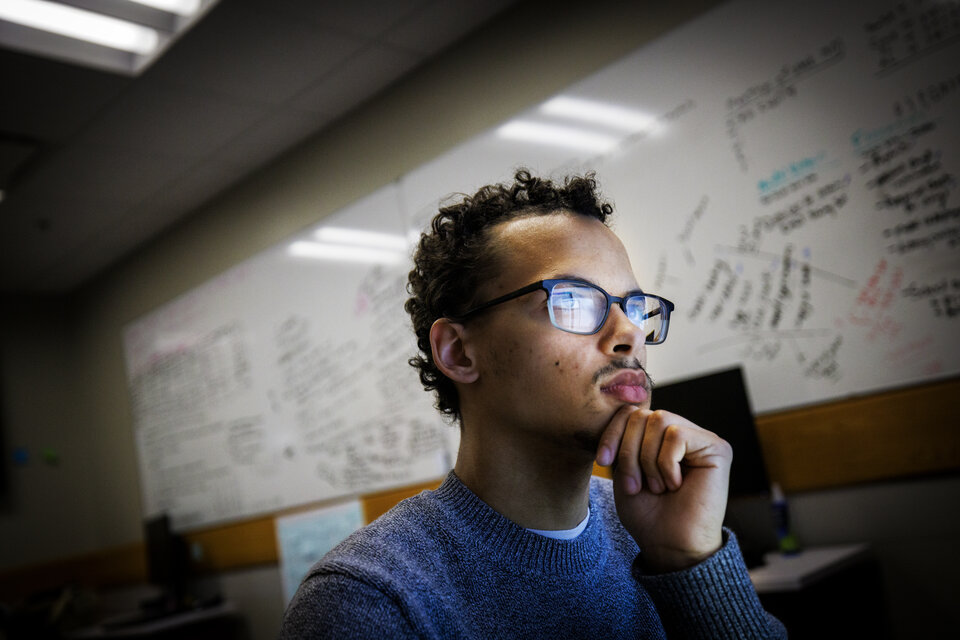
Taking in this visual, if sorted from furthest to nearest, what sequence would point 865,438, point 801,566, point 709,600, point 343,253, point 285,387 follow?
point 285,387 < point 343,253 < point 865,438 < point 801,566 < point 709,600

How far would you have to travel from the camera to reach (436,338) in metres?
1.20

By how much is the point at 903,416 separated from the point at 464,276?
1.57 meters

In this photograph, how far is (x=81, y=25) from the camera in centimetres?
281

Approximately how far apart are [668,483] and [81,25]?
2908 mm

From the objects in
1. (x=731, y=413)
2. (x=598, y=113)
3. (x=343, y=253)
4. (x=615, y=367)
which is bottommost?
(x=731, y=413)

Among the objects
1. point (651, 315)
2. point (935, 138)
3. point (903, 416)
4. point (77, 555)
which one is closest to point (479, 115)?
point (935, 138)

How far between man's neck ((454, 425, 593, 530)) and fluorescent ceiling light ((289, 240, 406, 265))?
2.47m

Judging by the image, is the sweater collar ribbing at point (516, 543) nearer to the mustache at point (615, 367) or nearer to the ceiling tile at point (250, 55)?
the mustache at point (615, 367)

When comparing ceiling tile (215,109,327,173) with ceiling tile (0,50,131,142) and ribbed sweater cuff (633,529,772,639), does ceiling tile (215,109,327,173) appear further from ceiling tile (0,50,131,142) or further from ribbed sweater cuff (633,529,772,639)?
ribbed sweater cuff (633,529,772,639)

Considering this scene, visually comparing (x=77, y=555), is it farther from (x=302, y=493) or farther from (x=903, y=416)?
(x=903, y=416)

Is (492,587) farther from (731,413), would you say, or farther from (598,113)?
(598,113)

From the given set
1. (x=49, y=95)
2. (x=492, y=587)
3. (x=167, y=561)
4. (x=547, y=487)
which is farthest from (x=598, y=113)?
(x=167, y=561)

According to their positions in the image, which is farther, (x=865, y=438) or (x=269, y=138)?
(x=269, y=138)

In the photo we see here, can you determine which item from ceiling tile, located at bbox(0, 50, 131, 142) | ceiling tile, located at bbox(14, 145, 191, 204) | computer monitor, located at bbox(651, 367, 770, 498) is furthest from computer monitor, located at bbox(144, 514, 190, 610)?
computer monitor, located at bbox(651, 367, 770, 498)
